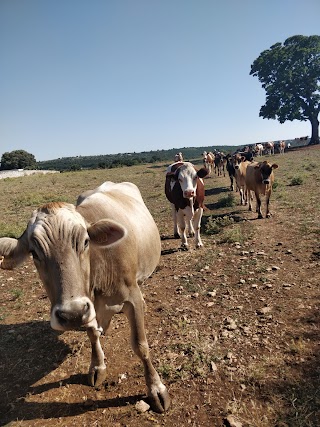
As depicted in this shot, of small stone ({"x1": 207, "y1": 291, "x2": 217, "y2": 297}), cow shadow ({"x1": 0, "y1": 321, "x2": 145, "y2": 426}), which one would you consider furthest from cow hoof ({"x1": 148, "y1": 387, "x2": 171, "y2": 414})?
small stone ({"x1": 207, "y1": 291, "x2": 217, "y2": 297})

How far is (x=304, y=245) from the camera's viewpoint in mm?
7117

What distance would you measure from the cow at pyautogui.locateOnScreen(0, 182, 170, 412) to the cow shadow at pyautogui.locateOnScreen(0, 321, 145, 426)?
1.31 ft

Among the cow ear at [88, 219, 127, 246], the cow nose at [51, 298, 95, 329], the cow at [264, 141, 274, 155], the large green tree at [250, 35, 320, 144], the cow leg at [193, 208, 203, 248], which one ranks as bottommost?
the cow leg at [193, 208, 203, 248]

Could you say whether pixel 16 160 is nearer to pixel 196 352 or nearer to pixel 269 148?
pixel 269 148

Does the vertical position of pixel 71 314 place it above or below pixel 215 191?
above

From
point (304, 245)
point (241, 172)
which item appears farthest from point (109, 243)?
point (241, 172)

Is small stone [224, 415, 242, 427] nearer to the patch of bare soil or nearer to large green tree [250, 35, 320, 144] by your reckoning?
the patch of bare soil

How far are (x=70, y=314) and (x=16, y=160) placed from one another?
264 feet

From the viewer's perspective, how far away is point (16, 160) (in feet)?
243

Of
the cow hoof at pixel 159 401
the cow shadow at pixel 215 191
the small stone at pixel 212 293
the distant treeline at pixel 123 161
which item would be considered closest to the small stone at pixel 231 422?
the cow hoof at pixel 159 401

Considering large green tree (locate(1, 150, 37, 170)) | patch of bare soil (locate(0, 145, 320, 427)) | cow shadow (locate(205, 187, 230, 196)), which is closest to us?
patch of bare soil (locate(0, 145, 320, 427))

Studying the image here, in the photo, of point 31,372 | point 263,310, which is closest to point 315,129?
point 263,310

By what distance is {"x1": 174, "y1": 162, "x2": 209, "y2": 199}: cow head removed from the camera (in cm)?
731

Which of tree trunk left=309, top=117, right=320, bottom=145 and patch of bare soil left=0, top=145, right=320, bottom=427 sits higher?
tree trunk left=309, top=117, right=320, bottom=145
